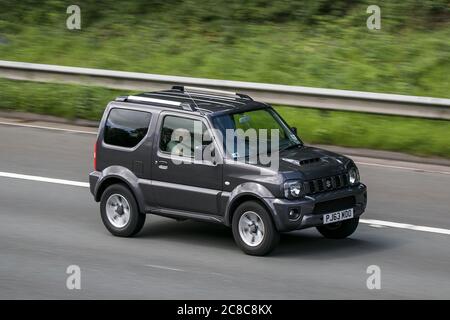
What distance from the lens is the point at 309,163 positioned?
37.1ft

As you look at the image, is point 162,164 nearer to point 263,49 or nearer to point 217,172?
point 217,172

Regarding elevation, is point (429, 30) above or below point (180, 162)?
above

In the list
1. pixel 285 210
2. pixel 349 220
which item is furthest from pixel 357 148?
pixel 285 210

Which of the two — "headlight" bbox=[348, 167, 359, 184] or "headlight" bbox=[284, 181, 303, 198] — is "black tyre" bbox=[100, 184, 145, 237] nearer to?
"headlight" bbox=[284, 181, 303, 198]

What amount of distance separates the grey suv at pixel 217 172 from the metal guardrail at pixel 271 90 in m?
4.55

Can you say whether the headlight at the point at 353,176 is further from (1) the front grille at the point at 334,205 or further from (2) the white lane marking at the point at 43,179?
(2) the white lane marking at the point at 43,179

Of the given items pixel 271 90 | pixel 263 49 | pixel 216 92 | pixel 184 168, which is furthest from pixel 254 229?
pixel 263 49

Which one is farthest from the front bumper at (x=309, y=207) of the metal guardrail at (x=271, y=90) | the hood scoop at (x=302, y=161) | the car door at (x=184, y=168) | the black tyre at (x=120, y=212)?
the metal guardrail at (x=271, y=90)

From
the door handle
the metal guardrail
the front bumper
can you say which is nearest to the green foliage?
the metal guardrail

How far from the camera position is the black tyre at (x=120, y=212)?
12.1 meters

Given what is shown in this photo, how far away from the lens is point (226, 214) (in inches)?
447

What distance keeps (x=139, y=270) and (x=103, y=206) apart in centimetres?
176

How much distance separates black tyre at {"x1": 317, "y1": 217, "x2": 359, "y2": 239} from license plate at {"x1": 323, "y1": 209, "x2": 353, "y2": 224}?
15.1 inches

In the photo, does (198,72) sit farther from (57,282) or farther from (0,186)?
(57,282)
